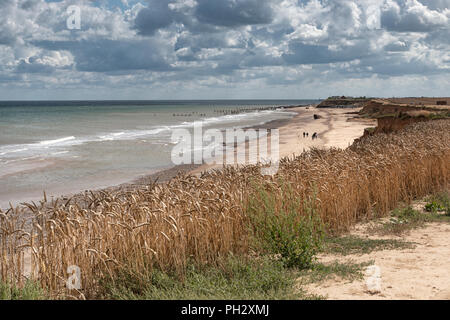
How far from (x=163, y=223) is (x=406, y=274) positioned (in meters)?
3.33

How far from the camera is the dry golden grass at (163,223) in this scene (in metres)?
5.35

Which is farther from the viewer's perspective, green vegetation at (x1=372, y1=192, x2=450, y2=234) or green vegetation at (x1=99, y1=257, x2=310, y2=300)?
green vegetation at (x1=372, y1=192, x2=450, y2=234)

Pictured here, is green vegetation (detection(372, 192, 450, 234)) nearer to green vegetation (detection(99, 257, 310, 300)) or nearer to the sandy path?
the sandy path

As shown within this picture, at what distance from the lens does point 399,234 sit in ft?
25.1

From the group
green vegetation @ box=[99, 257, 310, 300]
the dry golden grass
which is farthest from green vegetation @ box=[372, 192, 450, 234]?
green vegetation @ box=[99, 257, 310, 300]

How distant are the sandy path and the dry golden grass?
1.29 meters

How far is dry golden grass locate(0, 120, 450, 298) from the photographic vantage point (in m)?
5.35

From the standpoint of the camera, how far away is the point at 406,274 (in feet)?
18.5

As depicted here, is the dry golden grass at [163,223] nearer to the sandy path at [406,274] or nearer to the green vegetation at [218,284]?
the green vegetation at [218,284]

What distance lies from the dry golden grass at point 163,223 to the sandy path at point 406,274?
1294mm
